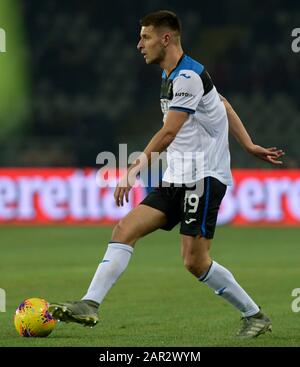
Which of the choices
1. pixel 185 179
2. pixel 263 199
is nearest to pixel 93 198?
pixel 263 199

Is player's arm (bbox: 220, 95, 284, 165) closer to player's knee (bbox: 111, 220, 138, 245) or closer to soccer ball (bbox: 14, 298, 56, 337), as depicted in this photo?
player's knee (bbox: 111, 220, 138, 245)

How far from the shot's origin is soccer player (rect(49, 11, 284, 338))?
23.6 ft

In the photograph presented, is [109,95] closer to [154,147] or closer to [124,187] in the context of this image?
[154,147]

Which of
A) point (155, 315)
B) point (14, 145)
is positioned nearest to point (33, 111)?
point (14, 145)

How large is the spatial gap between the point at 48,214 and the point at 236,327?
1298cm

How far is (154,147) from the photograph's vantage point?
702cm

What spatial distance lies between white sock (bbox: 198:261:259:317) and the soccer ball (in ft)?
3.72

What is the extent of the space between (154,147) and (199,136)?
1.71 ft

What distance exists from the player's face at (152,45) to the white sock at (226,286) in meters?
1.52

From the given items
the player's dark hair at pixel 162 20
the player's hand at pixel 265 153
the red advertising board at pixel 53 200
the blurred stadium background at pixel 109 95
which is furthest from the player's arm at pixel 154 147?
the red advertising board at pixel 53 200

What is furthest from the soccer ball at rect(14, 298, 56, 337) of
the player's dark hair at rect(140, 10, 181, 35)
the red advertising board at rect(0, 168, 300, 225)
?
the red advertising board at rect(0, 168, 300, 225)

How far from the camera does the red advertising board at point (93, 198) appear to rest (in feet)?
65.8

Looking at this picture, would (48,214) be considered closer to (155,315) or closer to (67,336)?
(155,315)

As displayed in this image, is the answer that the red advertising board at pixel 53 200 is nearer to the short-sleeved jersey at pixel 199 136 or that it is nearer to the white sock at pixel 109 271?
the short-sleeved jersey at pixel 199 136
